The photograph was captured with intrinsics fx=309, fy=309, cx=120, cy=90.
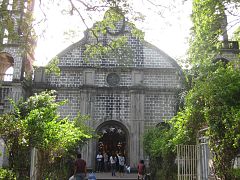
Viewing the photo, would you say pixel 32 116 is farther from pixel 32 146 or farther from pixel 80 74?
pixel 80 74

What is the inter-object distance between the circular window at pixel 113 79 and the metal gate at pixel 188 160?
37.9ft

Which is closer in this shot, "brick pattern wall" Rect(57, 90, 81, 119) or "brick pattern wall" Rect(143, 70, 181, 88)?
"brick pattern wall" Rect(57, 90, 81, 119)

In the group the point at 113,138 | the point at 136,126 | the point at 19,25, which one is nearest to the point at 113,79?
the point at 136,126

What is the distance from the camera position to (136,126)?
19.7m

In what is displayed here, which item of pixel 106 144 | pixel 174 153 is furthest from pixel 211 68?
pixel 106 144

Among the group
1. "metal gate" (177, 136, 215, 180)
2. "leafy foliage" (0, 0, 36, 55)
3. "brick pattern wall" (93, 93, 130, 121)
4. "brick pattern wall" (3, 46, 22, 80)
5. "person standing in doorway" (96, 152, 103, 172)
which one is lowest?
"person standing in doorway" (96, 152, 103, 172)

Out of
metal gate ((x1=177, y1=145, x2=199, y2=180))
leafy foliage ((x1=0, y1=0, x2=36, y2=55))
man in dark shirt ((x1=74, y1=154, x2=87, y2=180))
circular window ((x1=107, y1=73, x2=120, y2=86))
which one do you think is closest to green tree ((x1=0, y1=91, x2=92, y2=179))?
man in dark shirt ((x1=74, y1=154, x2=87, y2=180))

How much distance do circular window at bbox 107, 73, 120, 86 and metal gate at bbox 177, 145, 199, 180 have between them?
1156 centimetres

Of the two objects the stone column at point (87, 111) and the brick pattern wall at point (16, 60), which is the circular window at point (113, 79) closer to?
the stone column at point (87, 111)

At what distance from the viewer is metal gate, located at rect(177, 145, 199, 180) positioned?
31.3 ft

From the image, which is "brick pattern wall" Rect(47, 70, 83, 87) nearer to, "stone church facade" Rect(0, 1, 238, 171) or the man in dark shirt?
"stone church facade" Rect(0, 1, 238, 171)

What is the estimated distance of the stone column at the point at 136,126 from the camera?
19.1 m

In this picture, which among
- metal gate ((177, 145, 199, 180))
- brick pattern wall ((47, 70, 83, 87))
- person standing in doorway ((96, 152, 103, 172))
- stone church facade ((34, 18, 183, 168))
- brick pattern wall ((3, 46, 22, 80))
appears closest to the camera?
metal gate ((177, 145, 199, 180))

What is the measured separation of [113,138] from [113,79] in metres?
4.52
